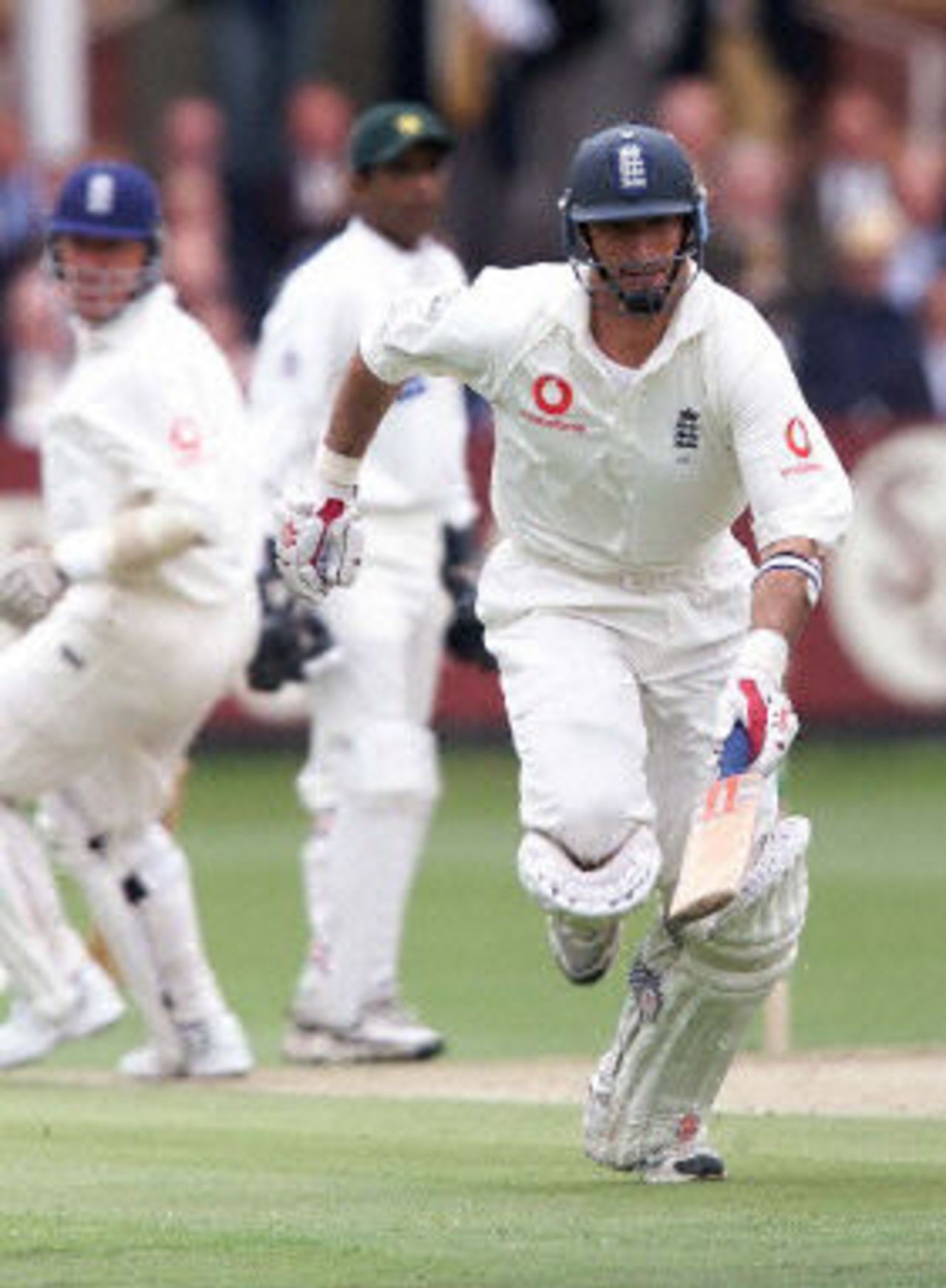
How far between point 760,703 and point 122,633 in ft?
9.96

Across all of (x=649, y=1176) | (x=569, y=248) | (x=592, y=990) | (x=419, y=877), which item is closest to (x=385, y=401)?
(x=569, y=248)

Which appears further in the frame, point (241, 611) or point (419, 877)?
point (419, 877)

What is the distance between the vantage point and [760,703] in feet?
27.4

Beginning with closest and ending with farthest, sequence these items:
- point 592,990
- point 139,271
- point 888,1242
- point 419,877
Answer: point 888,1242, point 139,271, point 592,990, point 419,877

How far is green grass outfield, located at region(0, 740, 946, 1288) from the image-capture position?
25.0ft

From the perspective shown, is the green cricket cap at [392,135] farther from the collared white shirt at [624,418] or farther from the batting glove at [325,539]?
the collared white shirt at [624,418]

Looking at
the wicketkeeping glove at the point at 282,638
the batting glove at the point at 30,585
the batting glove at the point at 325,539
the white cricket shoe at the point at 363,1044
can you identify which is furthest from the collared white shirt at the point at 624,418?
the white cricket shoe at the point at 363,1044

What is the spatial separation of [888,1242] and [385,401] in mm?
2331

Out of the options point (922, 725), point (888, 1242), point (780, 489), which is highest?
point (780, 489)

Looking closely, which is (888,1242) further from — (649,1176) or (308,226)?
(308,226)

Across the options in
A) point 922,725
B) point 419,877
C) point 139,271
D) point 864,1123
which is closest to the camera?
point 864,1123

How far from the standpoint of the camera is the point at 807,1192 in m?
8.66

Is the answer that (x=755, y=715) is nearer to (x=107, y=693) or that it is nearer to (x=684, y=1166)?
(x=684, y=1166)

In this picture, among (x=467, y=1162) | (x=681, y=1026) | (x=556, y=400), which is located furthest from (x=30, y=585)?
(x=681, y=1026)
